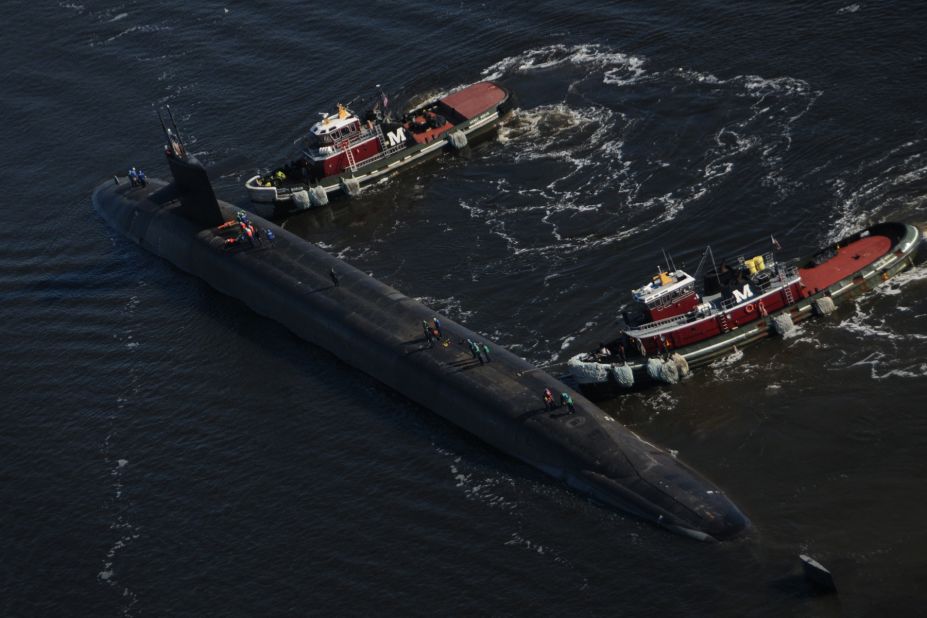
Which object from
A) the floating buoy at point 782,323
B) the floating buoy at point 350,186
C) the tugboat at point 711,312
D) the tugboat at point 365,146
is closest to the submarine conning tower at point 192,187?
the tugboat at point 365,146

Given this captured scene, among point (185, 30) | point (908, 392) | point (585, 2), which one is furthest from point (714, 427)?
point (185, 30)

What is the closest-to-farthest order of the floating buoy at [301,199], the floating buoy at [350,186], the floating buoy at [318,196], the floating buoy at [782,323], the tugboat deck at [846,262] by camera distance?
the floating buoy at [782,323] < the tugboat deck at [846,262] < the floating buoy at [301,199] < the floating buoy at [318,196] < the floating buoy at [350,186]

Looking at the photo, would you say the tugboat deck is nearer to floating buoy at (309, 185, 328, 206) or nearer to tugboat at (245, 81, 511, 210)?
tugboat at (245, 81, 511, 210)

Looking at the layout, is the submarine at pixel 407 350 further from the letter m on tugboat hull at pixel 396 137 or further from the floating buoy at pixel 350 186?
the letter m on tugboat hull at pixel 396 137

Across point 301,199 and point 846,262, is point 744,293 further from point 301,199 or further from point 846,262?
point 301,199

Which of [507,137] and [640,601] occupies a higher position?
[507,137]

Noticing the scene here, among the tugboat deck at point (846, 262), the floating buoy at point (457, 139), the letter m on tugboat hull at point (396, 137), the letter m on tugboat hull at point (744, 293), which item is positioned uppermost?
the letter m on tugboat hull at point (396, 137)

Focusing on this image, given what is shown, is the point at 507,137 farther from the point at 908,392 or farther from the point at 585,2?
the point at 908,392

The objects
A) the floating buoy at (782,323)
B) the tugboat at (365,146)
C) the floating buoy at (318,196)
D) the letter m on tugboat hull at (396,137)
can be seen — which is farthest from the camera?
the letter m on tugboat hull at (396,137)

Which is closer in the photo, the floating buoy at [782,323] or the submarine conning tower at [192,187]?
the floating buoy at [782,323]
